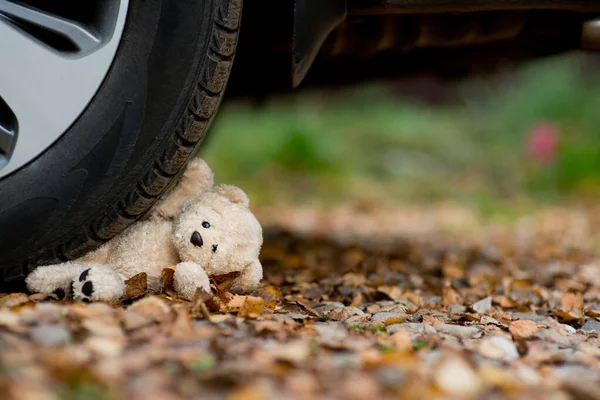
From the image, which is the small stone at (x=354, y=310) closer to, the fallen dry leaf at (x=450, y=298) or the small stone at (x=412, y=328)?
the small stone at (x=412, y=328)

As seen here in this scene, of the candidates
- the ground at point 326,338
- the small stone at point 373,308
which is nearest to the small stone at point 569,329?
the ground at point 326,338

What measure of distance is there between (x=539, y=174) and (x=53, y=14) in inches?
201

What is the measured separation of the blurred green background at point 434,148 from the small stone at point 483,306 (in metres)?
3.23

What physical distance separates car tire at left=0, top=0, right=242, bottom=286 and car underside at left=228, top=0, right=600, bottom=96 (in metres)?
0.25

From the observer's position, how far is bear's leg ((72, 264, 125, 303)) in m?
1.52

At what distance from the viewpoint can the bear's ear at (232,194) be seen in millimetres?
1775

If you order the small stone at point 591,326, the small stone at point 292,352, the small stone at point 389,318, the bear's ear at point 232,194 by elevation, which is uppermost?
the bear's ear at point 232,194

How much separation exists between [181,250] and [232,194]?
22 cm

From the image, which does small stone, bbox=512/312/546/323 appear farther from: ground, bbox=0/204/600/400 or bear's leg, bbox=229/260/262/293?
bear's leg, bbox=229/260/262/293

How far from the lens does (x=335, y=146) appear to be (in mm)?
6832

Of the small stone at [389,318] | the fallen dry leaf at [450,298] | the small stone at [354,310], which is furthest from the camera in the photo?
the fallen dry leaf at [450,298]

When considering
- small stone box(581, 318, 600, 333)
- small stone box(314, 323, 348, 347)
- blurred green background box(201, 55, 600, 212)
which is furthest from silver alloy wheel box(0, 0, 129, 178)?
blurred green background box(201, 55, 600, 212)

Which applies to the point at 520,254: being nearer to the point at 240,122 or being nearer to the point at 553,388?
the point at 553,388

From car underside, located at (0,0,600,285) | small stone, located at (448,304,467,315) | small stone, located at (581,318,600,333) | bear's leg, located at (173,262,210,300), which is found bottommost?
small stone, located at (448,304,467,315)
